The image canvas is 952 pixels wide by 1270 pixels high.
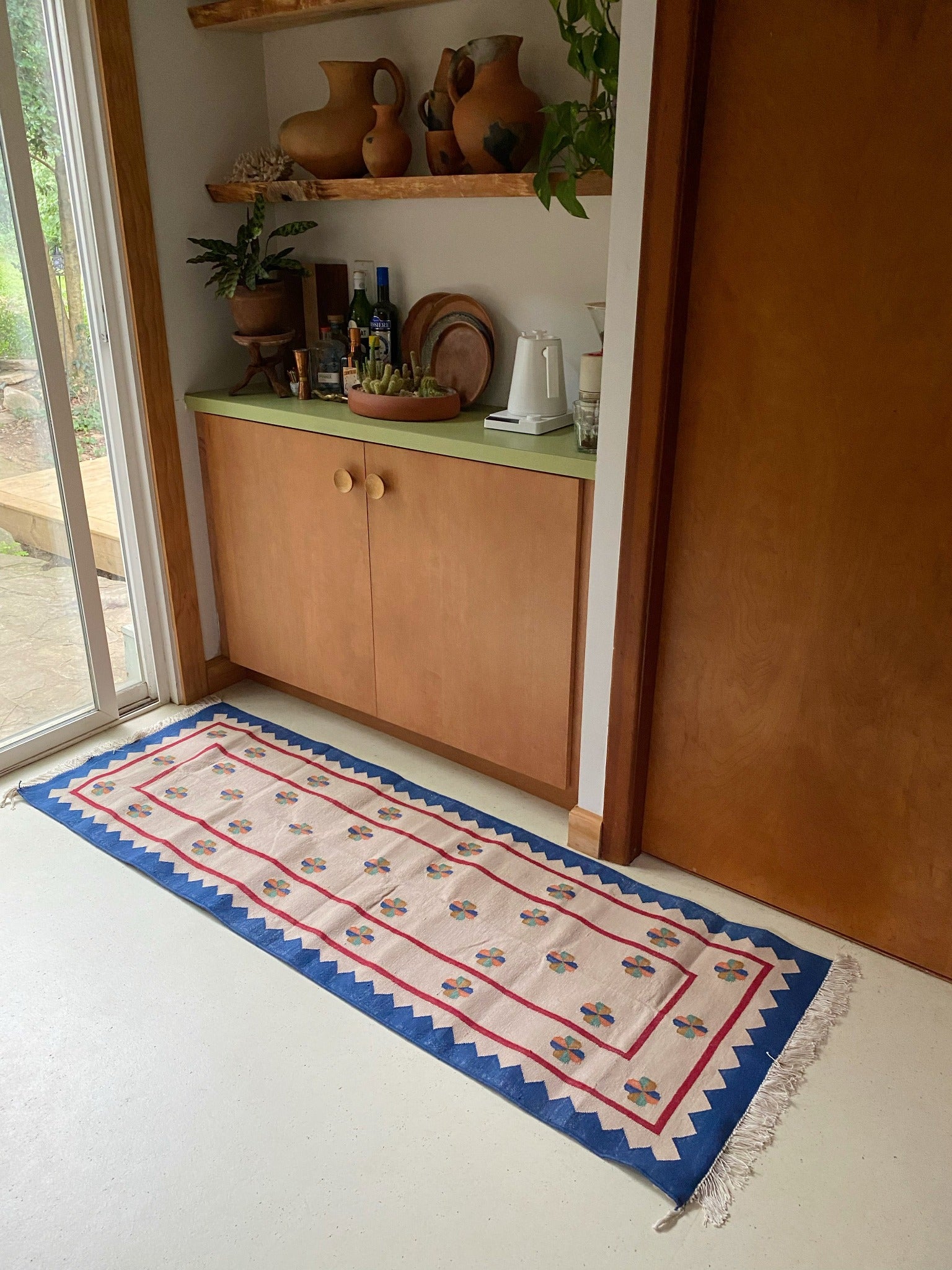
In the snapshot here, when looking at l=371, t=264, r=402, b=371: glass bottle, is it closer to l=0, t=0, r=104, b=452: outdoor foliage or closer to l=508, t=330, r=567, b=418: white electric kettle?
l=508, t=330, r=567, b=418: white electric kettle

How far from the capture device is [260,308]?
8.33 feet

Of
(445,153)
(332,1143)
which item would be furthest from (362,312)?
(332,1143)

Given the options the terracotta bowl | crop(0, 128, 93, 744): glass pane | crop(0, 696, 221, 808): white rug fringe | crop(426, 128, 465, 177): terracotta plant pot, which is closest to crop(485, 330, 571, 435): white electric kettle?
the terracotta bowl

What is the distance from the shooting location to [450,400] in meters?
2.29

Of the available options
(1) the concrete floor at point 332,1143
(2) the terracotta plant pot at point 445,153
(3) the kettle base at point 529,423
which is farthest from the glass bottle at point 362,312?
(1) the concrete floor at point 332,1143

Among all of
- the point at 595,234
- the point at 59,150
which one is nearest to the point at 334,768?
the point at 595,234

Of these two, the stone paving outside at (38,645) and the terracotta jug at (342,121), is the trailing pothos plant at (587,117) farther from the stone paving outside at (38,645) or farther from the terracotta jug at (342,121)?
the stone paving outside at (38,645)

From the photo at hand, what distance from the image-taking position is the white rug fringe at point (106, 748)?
240cm

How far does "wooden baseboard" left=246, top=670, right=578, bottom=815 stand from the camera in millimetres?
2363

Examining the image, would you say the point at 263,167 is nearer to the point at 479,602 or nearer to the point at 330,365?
the point at 330,365

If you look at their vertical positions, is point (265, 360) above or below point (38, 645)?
Answer: above

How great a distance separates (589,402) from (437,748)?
3.32ft

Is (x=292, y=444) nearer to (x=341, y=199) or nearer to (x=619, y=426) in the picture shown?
(x=341, y=199)

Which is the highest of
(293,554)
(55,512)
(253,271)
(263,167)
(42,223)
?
(263,167)
